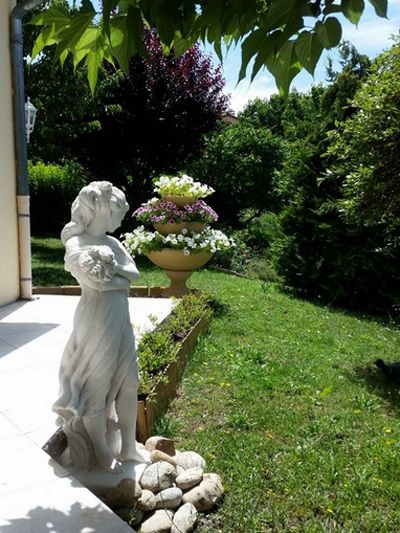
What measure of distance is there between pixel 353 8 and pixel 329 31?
10 cm

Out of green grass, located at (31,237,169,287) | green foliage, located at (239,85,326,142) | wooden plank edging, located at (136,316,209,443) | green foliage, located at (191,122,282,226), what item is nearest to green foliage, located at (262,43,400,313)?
green grass, located at (31,237,169,287)

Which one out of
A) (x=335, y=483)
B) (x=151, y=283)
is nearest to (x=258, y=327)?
(x=151, y=283)

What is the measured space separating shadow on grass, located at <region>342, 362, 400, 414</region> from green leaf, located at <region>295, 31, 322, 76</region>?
12.8 feet

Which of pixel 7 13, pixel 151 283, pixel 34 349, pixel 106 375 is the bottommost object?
pixel 151 283

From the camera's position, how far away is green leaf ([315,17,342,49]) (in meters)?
1.23

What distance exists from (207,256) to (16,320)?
286 centimetres

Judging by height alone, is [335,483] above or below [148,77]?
below

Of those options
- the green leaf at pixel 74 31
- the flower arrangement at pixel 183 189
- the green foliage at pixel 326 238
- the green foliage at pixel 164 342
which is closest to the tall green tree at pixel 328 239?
the green foliage at pixel 326 238

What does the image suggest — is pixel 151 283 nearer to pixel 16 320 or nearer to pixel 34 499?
pixel 16 320

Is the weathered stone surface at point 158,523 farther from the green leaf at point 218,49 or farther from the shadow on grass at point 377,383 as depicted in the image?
the shadow on grass at point 377,383

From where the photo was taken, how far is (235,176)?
15.7 metres

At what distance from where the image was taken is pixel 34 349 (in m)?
4.49

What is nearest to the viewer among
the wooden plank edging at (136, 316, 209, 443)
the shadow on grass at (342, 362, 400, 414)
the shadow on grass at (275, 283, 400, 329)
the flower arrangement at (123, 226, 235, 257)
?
the wooden plank edging at (136, 316, 209, 443)

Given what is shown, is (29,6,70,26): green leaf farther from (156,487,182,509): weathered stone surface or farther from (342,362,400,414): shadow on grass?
(342,362,400,414): shadow on grass
